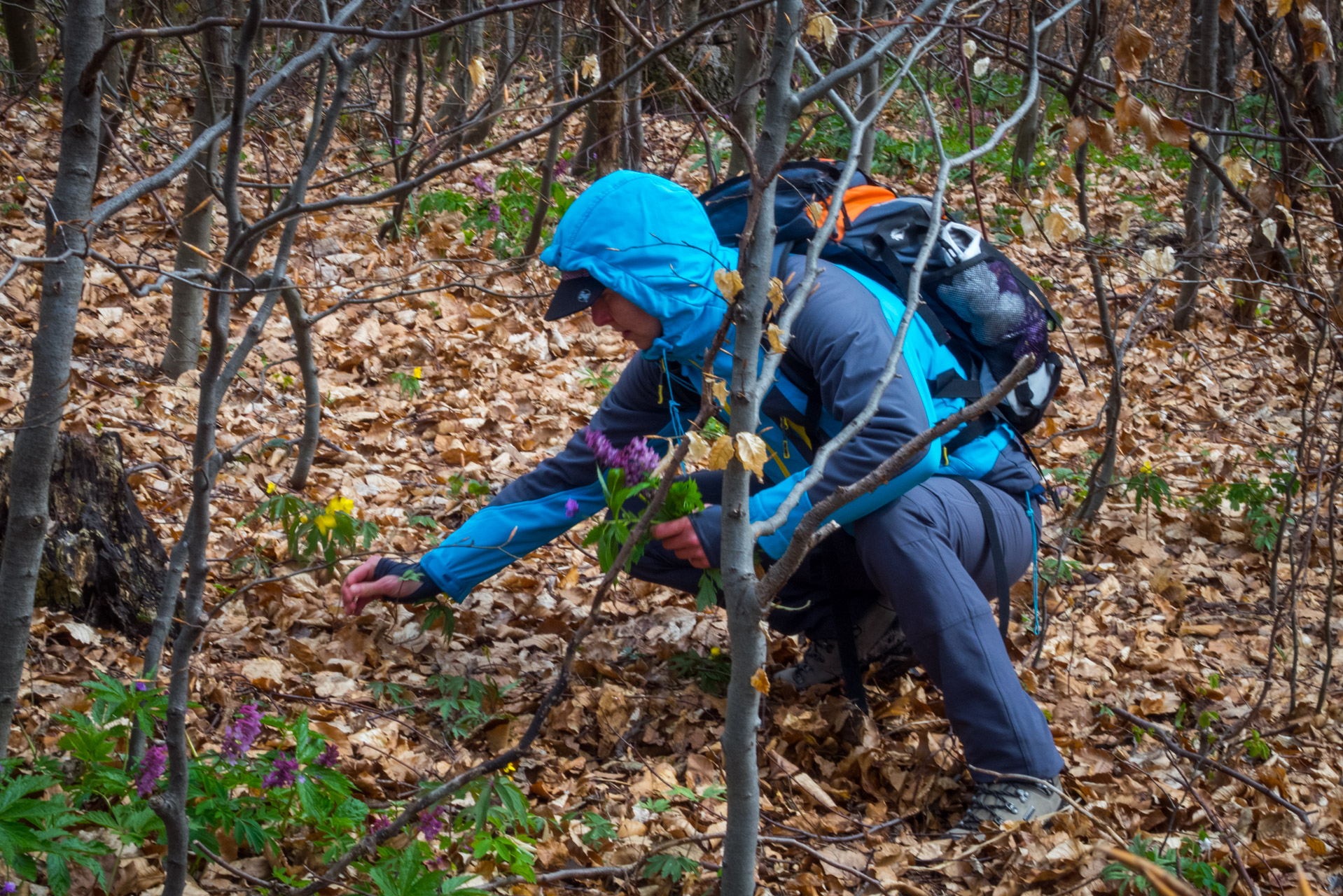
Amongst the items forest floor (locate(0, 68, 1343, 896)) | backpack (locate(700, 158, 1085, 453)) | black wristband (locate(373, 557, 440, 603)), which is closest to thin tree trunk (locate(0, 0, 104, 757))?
forest floor (locate(0, 68, 1343, 896))

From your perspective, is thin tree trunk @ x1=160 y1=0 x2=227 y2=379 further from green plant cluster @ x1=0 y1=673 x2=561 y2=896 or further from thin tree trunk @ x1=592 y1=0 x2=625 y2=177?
green plant cluster @ x1=0 y1=673 x2=561 y2=896

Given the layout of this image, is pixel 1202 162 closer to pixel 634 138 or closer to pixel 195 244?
pixel 634 138

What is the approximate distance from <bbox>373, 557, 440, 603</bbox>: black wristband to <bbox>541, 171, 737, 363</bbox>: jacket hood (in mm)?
893

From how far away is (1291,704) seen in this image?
277cm

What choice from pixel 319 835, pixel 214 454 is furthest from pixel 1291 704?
pixel 214 454

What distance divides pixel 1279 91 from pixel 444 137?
2418 mm

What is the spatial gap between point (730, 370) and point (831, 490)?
37 cm

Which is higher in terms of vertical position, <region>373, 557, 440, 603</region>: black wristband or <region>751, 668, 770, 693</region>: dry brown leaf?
<region>751, 668, 770, 693</region>: dry brown leaf

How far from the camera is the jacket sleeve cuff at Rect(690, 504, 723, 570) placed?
2252mm

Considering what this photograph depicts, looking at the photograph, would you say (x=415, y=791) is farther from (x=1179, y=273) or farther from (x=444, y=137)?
(x=1179, y=273)

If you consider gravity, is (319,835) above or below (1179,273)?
below

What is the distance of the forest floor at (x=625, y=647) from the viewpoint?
2.31 m

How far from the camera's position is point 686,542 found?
221cm

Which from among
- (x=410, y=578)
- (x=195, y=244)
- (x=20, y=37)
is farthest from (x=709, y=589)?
(x=20, y=37)
